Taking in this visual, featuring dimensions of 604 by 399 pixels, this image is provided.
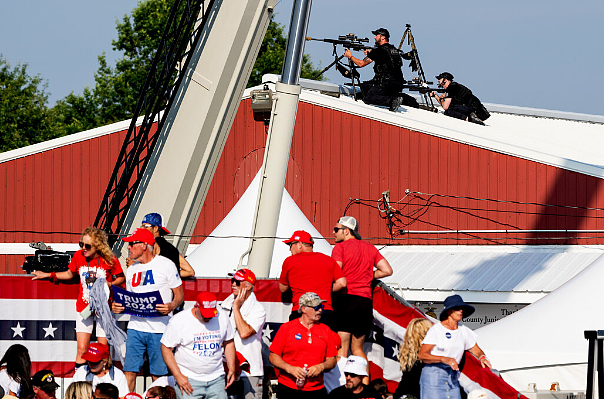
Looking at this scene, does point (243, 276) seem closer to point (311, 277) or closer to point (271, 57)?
point (311, 277)

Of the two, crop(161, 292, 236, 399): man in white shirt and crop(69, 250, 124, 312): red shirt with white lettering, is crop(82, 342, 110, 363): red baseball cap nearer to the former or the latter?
crop(161, 292, 236, 399): man in white shirt

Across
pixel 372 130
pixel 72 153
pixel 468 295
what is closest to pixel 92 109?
pixel 72 153

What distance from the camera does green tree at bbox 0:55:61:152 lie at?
148 feet

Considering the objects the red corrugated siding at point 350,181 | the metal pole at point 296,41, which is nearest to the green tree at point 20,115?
the red corrugated siding at point 350,181

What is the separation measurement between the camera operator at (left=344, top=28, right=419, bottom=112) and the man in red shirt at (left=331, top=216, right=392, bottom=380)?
13.4 metres

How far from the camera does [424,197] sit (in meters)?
21.5

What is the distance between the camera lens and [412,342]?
28.0 feet

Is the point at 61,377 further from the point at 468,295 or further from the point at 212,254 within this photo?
the point at 468,295

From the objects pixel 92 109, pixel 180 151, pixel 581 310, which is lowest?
pixel 581 310

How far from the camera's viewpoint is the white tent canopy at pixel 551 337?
32.9 ft

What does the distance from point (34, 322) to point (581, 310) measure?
602cm

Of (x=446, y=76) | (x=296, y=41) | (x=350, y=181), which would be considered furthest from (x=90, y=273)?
(x=446, y=76)

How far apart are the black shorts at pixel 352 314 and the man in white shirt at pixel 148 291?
1575 mm

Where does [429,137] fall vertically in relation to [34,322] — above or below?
above
